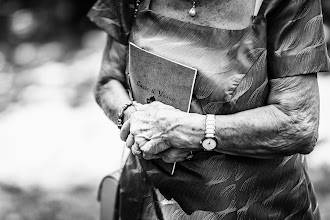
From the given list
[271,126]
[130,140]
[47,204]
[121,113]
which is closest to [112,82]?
[121,113]

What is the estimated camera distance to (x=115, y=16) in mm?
1852

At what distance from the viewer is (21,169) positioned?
13.1ft

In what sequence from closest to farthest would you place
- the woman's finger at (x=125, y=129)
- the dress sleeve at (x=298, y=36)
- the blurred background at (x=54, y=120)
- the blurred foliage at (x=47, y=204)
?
the dress sleeve at (x=298, y=36), the woman's finger at (x=125, y=129), the blurred foliage at (x=47, y=204), the blurred background at (x=54, y=120)

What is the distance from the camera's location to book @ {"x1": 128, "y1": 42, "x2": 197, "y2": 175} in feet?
5.29

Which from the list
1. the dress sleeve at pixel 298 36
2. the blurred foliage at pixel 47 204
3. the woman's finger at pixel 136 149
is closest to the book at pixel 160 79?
the woman's finger at pixel 136 149

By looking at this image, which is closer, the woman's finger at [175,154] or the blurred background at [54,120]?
the woman's finger at [175,154]

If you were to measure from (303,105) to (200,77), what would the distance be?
0.87 ft

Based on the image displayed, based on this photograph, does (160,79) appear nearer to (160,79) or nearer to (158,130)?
(160,79)

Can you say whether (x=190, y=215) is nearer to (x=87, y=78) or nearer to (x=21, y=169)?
(x=21, y=169)

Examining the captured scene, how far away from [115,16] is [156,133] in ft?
1.40

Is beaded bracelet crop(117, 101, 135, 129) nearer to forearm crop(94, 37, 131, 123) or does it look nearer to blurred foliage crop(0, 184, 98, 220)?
forearm crop(94, 37, 131, 123)

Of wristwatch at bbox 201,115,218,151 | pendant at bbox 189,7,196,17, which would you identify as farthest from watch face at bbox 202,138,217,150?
pendant at bbox 189,7,196,17

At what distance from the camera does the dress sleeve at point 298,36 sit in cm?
151

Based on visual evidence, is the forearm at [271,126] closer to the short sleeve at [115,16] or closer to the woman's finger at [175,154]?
the woman's finger at [175,154]
